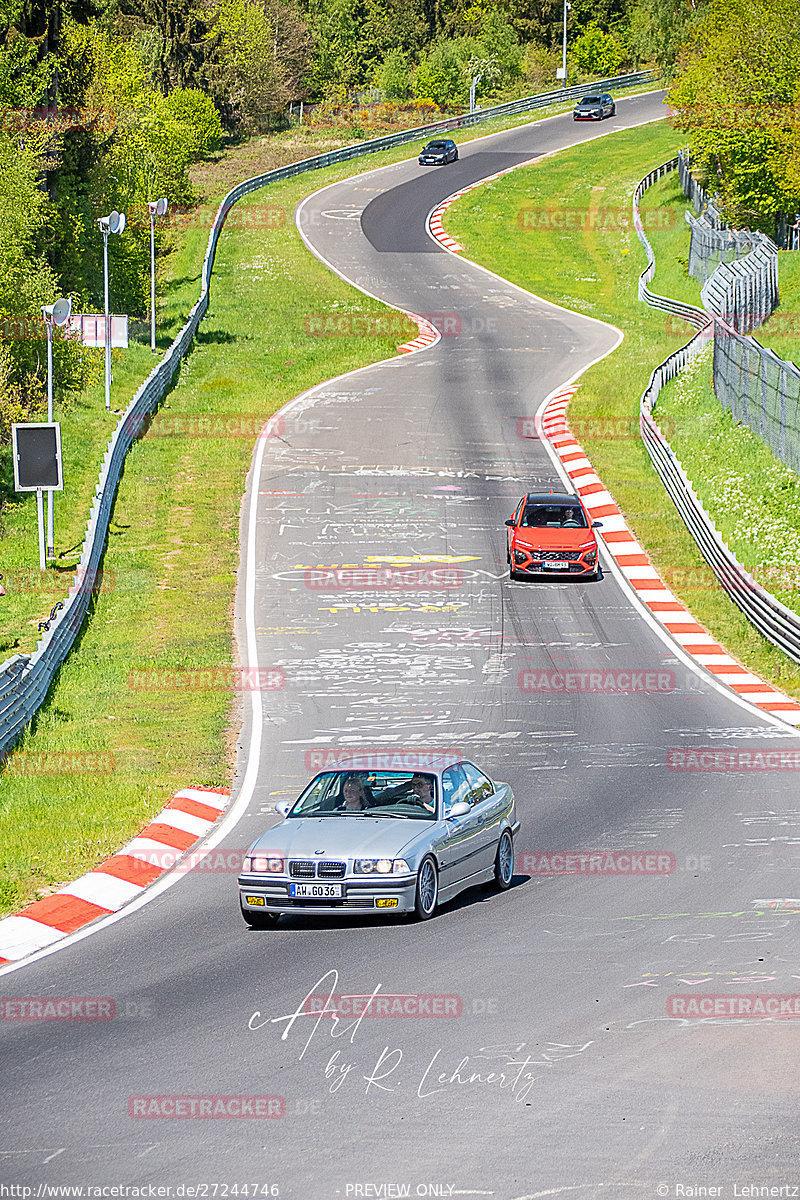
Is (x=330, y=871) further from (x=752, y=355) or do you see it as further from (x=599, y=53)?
(x=599, y=53)

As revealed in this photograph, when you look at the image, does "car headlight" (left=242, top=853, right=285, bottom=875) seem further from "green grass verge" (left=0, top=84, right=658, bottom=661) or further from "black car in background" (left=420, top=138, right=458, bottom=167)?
"black car in background" (left=420, top=138, right=458, bottom=167)

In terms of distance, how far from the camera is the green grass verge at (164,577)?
55.4ft

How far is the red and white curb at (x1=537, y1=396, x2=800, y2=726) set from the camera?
76.4 ft

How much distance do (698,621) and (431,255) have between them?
45.0m

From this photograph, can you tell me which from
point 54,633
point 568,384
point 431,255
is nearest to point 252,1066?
point 54,633

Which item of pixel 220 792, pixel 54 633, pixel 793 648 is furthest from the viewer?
pixel 793 648

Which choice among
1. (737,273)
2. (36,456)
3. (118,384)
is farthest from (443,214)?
(36,456)

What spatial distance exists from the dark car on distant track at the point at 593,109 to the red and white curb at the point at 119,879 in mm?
89340

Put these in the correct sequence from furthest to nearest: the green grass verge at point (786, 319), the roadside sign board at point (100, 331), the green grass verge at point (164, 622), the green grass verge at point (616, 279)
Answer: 1. the green grass verge at point (786, 319)
2. the roadside sign board at point (100, 331)
3. the green grass verge at point (616, 279)
4. the green grass verge at point (164, 622)

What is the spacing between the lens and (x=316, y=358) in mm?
52156

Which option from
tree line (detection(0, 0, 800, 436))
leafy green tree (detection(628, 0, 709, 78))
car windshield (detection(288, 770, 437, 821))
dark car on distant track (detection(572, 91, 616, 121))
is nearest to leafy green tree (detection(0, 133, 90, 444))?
tree line (detection(0, 0, 800, 436))

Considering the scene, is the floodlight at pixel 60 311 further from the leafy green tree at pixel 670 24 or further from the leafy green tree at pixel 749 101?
the leafy green tree at pixel 670 24

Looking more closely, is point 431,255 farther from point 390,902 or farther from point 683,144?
point 390,902

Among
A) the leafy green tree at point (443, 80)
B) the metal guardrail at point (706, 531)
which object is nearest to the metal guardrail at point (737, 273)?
the metal guardrail at point (706, 531)
